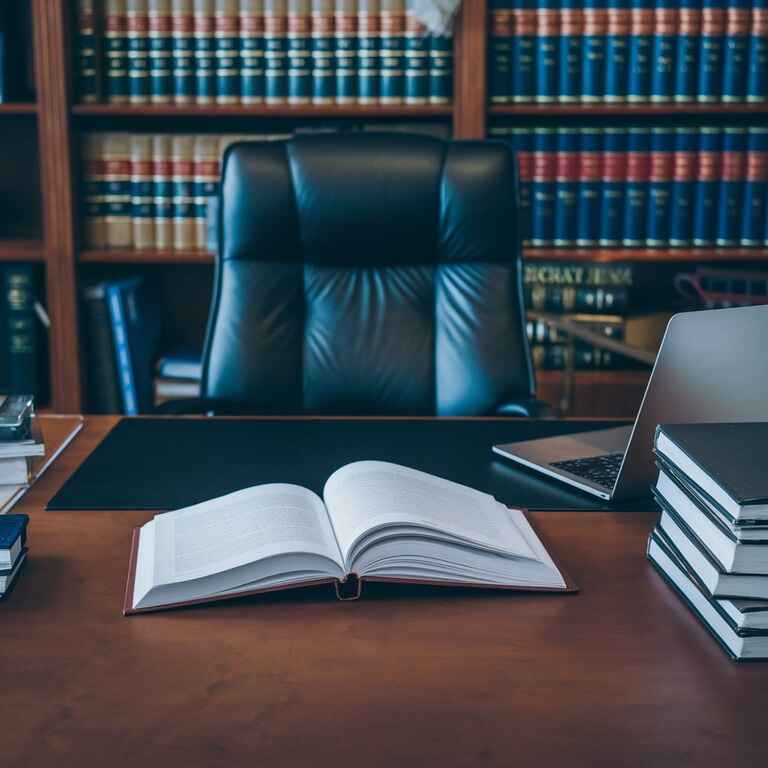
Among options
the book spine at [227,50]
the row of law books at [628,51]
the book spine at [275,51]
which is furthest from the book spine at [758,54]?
the book spine at [227,50]

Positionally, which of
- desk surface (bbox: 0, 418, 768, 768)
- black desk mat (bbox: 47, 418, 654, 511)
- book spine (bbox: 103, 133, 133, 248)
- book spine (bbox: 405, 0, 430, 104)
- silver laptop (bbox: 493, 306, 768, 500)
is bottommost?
black desk mat (bbox: 47, 418, 654, 511)

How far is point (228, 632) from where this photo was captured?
768mm

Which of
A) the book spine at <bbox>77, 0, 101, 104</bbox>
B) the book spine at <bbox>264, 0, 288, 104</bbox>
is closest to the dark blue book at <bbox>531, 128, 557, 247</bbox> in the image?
the book spine at <bbox>264, 0, 288, 104</bbox>

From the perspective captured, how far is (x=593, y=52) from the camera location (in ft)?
8.06

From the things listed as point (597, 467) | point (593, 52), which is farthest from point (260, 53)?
point (597, 467)

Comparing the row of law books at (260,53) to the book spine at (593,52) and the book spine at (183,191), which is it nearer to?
the book spine at (183,191)

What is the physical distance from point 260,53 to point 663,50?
100 centimetres

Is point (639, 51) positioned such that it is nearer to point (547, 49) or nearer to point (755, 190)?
point (547, 49)

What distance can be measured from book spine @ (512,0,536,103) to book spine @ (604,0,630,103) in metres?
0.18

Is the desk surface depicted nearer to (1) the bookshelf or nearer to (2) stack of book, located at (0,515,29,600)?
(2) stack of book, located at (0,515,29,600)

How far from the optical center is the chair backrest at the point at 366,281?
174cm

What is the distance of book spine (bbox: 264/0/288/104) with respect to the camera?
245cm

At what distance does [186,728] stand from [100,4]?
2.25 m

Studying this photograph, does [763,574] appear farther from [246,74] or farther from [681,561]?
[246,74]
